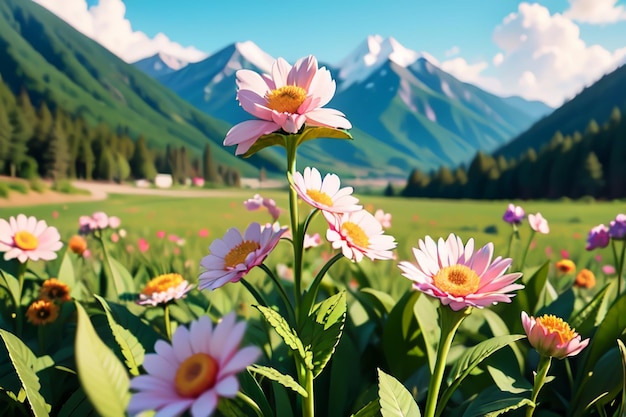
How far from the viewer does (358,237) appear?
39 cm

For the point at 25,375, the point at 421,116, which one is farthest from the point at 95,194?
the point at 421,116

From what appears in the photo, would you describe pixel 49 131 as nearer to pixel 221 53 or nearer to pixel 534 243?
pixel 534 243

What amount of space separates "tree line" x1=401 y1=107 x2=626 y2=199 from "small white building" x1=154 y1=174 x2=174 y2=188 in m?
2.39

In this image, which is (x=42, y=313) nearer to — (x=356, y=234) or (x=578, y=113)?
(x=356, y=234)

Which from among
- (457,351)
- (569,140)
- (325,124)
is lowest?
(457,351)

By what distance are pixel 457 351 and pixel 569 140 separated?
203 inches

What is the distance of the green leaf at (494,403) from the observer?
1.28ft

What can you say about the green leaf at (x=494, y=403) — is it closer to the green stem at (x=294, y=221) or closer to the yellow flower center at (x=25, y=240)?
the green stem at (x=294, y=221)

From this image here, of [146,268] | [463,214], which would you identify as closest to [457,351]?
[146,268]

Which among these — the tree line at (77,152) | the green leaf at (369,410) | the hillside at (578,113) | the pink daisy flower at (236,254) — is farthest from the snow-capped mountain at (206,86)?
the green leaf at (369,410)

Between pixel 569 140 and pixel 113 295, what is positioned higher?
pixel 569 140

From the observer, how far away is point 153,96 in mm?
5117

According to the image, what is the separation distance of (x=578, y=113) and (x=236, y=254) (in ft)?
26.0

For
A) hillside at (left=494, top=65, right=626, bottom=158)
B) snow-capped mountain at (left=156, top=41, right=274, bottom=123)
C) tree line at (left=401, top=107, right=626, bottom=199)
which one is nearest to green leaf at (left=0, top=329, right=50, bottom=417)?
tree line at (left=401, top=107, right=626, bottom=199)
